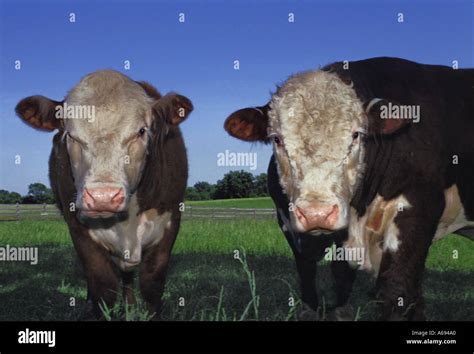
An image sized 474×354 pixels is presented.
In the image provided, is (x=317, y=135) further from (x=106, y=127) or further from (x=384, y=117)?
(x=106, y=127)

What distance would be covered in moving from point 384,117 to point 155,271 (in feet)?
9.18

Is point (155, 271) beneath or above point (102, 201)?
beneath

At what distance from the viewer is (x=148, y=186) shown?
6.88 metres

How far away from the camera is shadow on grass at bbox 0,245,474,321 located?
7.12 metres

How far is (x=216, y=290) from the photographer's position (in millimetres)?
8523

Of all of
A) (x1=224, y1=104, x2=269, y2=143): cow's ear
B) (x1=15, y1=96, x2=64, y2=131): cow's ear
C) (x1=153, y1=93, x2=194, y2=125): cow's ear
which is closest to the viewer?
(x1=224, y1=104, x2=269, y2=143): cow's ear

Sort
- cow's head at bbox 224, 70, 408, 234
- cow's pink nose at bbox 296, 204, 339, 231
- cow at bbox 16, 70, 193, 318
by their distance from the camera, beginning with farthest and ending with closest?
cow at bbox 16, 70, 193, 318
cow's head at bbox 224, 70, 408, 234
cow's pink nose at bbox 296, 204, 339, 231

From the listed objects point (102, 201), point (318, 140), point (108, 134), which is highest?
point (108, 134)

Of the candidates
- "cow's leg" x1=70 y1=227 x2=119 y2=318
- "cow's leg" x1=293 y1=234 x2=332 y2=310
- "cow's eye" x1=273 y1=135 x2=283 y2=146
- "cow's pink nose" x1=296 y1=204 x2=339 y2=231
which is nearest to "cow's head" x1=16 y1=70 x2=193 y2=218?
"cow's leg" x1=70 y1=227 x2=119 y2=318

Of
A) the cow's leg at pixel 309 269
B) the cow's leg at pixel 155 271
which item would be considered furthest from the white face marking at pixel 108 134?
the cow's leg at pixel 309 269

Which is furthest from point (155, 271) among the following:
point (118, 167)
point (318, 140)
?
point (318, 140)

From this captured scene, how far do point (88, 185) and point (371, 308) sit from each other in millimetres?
3172

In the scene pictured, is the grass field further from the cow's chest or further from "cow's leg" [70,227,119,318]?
the cow's chest
